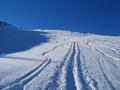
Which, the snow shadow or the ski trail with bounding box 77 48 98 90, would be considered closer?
the ski trail with bounding box 77 48 98 90

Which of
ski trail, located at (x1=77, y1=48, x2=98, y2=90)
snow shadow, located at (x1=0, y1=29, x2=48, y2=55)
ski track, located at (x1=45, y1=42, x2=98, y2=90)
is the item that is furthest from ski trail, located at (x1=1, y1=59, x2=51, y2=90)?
snow shadow, located at (x1=0, y1=29, x2=48, y2=55)

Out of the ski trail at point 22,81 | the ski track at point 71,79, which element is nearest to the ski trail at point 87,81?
the ski track at point 71,79

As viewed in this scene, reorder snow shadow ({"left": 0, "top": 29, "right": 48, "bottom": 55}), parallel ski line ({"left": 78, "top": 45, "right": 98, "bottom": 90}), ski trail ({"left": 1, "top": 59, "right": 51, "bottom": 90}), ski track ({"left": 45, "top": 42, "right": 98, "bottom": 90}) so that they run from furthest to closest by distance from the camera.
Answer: snow shadow ({"left": 0, "top": 29, "right": 48, "bottom": 55}), parallel ski line ({"left": 78, "top": 45, "right": 98, "bottom": 90}), ski track ({"left": 45, "top": 42, "right": 98, "bottom": 90}), ski trail ({"left": 1, "top": 59, "right": 51, "bottom": 90})

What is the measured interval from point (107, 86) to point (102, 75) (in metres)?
2.03

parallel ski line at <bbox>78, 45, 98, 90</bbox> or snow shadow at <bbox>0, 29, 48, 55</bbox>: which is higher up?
snow shadow at <bbox>0, 29, 48, 55</bbox>

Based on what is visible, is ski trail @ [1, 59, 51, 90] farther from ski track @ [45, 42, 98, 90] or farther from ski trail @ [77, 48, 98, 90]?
ski trail @ [77, 48, 98, 90]

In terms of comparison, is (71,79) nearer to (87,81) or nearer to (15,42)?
(87,81)

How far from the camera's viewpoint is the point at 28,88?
316 inches

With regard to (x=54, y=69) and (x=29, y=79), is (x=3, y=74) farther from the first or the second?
(x=54, y=69)

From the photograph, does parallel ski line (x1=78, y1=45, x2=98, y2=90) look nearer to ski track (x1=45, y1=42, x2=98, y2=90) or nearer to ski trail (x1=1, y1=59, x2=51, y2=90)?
ski track (x1=45, y1=42, x2=98, y2=90)

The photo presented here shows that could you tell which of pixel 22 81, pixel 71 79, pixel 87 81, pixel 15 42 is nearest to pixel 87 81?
pixel 87 81

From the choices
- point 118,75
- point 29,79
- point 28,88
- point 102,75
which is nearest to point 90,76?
point 102,75

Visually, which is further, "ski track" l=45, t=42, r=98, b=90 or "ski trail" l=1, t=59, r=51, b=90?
"ski track" l=45, t=42, r=98, b=90

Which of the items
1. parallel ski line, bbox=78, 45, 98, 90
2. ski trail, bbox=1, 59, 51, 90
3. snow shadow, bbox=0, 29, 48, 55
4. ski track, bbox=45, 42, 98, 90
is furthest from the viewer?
snow shadow, bbox=0, 29, 48, 55
